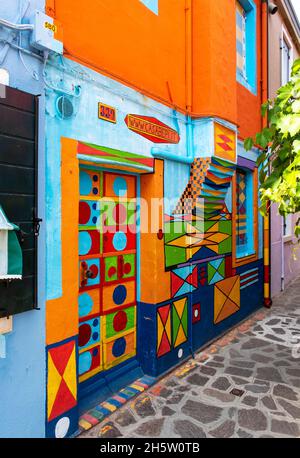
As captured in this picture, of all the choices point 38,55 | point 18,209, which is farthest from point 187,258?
point 38,55

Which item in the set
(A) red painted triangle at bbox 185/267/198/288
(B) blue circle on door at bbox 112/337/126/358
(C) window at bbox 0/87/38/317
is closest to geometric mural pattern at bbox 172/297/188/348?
(A) red painted triangle at bbox 185/267/198/288

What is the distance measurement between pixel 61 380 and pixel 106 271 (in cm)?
126

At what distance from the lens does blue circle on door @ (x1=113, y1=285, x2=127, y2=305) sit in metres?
3.94

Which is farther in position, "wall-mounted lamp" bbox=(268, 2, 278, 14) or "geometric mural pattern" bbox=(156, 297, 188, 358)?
"wall-mounted lamp" bbox=(268, 2, 278, 14)

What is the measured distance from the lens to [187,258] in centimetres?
476

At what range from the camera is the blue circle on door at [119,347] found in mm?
3928

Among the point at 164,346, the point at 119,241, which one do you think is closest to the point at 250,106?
the point at 119,241

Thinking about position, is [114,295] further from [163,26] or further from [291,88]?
[163,26]

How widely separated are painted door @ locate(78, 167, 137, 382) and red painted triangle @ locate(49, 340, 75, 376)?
0.52 m

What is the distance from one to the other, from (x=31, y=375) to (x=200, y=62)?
4.34 metres

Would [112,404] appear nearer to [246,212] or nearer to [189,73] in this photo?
[189,73]

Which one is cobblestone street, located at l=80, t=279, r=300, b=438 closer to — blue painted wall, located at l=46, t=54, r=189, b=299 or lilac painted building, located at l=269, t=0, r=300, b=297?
blue painted wall, located at l=46, t=54, r=189, b=299

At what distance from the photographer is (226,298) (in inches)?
232

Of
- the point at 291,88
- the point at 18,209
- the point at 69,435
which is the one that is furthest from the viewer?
the point at 291,88
